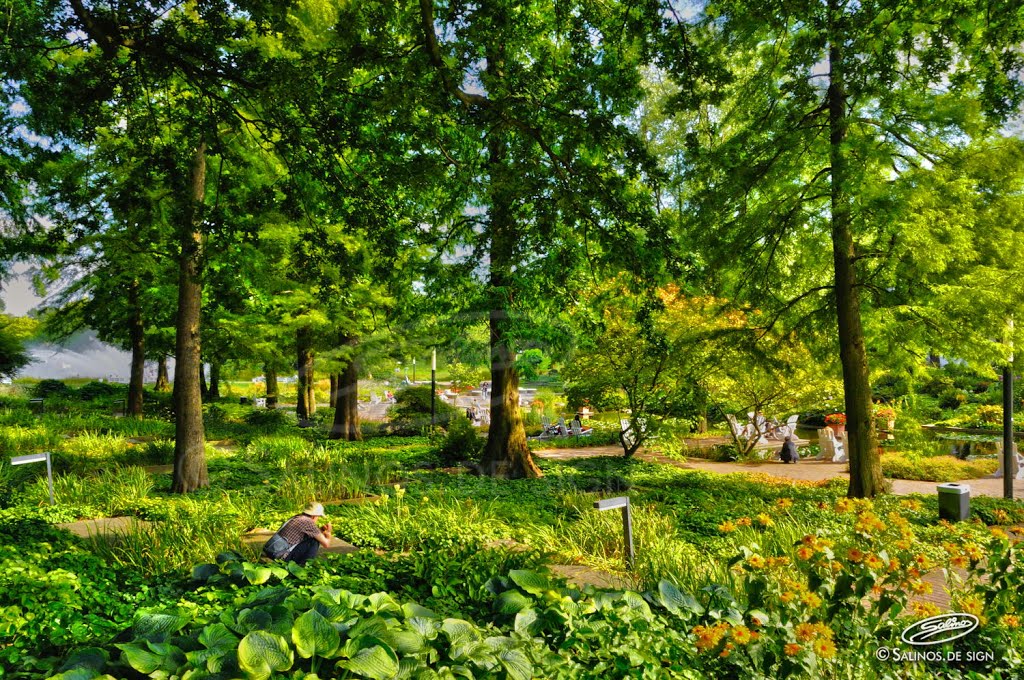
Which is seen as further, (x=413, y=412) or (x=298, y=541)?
(x=413, y=412)

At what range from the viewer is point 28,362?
28016 millimetres

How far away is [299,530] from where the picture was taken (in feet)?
18.2

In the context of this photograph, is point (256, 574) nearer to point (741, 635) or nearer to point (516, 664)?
point (516, 664)

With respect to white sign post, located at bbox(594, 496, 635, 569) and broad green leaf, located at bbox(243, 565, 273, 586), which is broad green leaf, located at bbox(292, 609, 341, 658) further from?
white sign post, located at bbox(594, 496, 635, 569)

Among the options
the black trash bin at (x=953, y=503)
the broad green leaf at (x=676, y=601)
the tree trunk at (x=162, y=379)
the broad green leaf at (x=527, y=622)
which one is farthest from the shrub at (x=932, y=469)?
the tree trunk at (x=162, y=379)

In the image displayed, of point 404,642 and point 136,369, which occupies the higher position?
point 136,369

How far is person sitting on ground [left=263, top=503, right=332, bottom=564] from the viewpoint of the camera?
5.44m

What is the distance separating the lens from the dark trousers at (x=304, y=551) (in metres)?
5.46

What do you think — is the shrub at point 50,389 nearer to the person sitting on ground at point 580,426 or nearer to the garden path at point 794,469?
the person sitting on ground at point 580,426

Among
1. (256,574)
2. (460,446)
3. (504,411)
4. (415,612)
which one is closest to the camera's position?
(415,612)

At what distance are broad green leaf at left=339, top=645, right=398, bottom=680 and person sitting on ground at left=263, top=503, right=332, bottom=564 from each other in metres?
3.33

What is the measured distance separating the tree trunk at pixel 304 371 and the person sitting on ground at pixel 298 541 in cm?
1261


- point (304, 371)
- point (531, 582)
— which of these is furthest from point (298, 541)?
point (304, 371)

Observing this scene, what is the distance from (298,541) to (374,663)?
3.59 m
